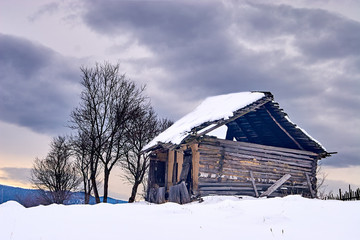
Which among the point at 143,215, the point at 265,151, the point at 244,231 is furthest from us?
the point at 265,151

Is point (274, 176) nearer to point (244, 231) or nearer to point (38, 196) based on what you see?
point (244, 231)

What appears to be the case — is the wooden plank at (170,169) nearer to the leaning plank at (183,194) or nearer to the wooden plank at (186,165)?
the wooden plank at (186,165)

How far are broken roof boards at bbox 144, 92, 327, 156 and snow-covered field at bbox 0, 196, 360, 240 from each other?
7.30 meters

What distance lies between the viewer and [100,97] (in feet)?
85.0

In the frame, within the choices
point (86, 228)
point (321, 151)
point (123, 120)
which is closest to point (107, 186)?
point (123, 120)

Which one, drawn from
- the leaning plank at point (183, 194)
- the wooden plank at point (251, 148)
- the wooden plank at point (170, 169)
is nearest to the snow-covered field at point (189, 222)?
the leaning plank at point (183, 194)

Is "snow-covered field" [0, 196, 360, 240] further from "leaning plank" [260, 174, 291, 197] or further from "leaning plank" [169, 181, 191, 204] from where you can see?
"leaning plank" [260, 174, 291, 197]

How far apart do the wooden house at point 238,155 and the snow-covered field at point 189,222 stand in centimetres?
729

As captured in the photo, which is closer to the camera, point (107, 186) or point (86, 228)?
point (86, 228)

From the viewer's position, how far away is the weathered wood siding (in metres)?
16.4

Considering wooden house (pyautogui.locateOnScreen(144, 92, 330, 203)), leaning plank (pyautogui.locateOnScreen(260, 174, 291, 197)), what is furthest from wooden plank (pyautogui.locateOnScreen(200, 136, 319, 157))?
leaning plank (pyautogui.locateOnScreen(260, 174, 291, 197))

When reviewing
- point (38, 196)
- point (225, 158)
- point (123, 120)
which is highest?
point (123, 120)

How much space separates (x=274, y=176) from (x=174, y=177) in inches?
212

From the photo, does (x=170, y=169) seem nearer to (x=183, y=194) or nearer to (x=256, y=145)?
(x=183, y=194)
